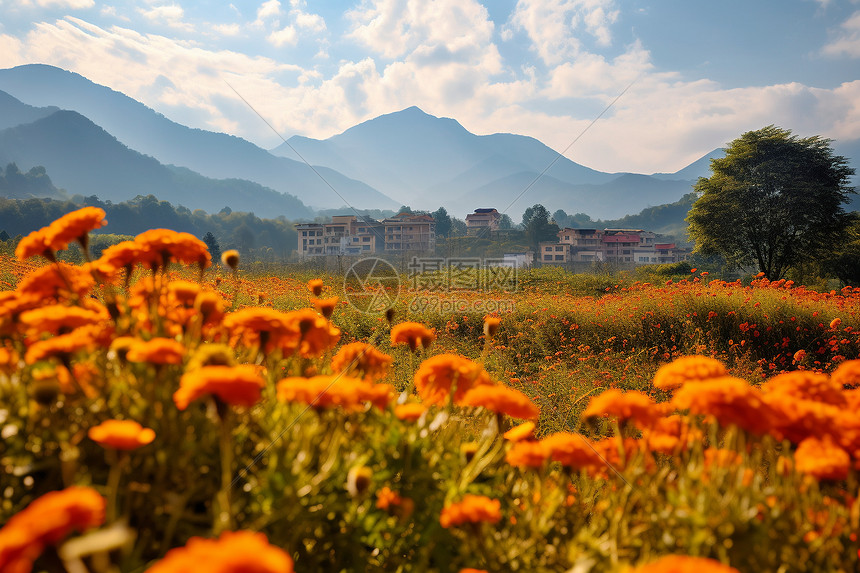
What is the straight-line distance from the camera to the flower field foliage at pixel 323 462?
0.96 m

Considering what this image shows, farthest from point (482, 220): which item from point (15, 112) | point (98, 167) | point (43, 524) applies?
point (15, 112)

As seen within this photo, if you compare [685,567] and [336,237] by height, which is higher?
[336,237]

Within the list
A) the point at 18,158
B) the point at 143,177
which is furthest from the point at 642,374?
the point at 18,158

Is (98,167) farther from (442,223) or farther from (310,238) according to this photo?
(442,223)

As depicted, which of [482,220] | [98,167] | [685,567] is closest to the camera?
[685,567]

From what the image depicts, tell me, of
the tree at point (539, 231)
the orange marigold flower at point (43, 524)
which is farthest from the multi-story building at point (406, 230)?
the orange marigold flower at point (43, 524)

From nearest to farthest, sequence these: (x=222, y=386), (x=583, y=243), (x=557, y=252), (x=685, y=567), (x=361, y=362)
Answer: (x=685, y=567) → (x=222, y=386) → (x=361, y=362) → (x=557, y=252) → (x=583, y=243)

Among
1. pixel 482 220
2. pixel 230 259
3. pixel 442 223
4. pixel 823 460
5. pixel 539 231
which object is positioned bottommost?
pixel 823 460

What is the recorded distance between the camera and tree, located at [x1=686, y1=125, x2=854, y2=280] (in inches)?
768

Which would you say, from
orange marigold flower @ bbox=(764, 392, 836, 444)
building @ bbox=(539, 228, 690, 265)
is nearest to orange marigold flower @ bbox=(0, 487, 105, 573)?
orange marigold flower @ bbox=(764, 392, 836, 444)

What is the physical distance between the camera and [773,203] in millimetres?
20344

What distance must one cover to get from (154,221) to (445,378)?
246 feet

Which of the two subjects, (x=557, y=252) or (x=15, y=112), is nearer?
(x=557, y=252)

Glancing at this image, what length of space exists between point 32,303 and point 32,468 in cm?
86
